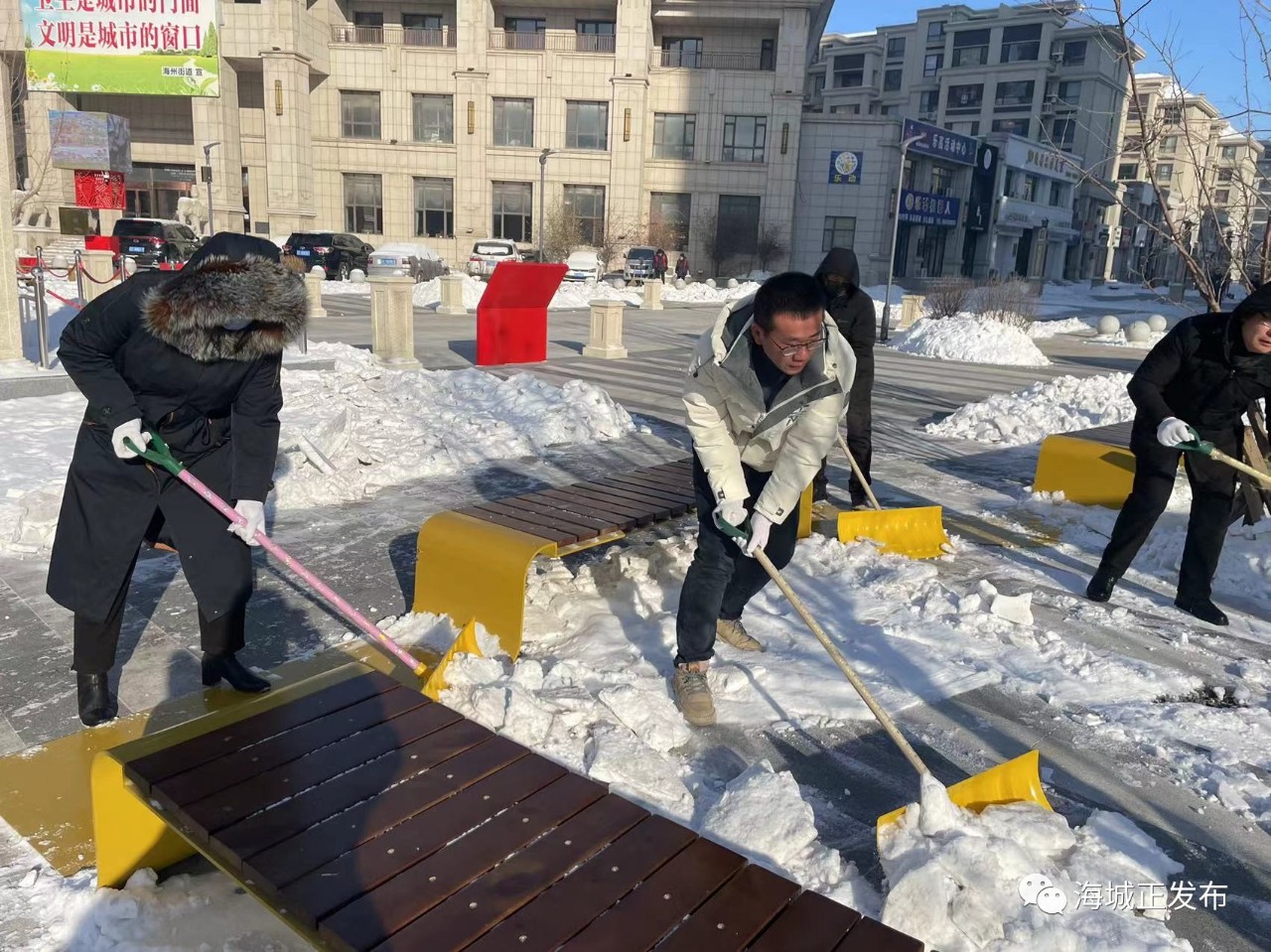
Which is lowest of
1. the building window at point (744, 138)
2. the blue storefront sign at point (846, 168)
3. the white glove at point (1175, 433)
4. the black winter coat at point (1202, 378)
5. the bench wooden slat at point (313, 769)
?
the bench wooden slat at point (313, 769)

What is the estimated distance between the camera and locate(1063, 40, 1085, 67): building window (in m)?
66.2

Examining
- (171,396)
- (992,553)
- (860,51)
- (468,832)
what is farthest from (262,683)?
(860,51)

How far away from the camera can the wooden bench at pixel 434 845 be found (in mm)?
2010

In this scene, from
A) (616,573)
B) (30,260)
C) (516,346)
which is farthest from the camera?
(30,260)

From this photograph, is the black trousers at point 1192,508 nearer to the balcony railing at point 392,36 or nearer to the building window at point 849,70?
the balcony railing at point 392,36

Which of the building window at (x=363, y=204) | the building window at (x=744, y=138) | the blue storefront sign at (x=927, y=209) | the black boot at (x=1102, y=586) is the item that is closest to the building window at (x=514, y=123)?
the building window at (x=363, y=204)

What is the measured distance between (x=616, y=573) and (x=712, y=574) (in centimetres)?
159

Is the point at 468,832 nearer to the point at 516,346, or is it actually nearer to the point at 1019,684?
the point at 1019,684

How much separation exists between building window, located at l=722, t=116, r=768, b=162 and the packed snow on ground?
3698 centimetres

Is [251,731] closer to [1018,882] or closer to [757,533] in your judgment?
[757,533]

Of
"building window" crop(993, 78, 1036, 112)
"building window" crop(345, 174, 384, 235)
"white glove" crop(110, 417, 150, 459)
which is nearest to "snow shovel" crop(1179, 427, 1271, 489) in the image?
"white glove" crop(110, 417, 150, 459)

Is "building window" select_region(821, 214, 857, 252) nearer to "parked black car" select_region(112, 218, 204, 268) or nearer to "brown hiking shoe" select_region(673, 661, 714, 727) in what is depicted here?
"parked black car" select_region(112, 218, 204, 268)

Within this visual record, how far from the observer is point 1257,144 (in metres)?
6.15

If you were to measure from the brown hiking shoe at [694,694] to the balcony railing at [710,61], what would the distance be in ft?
147
